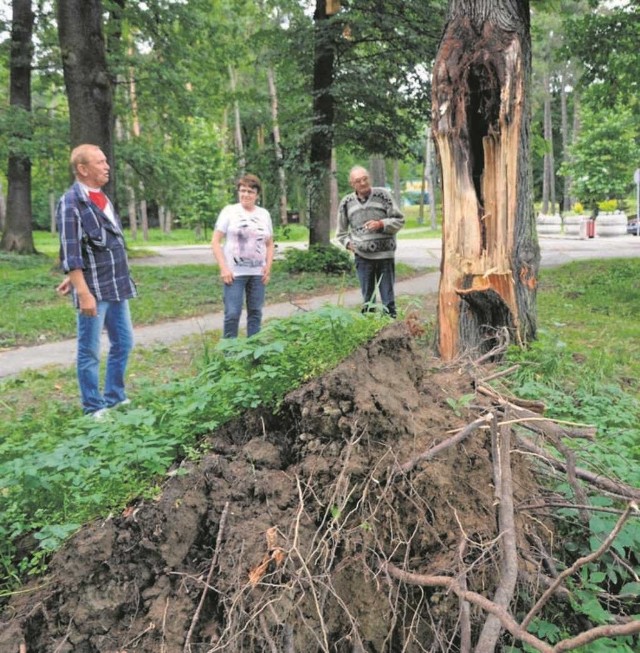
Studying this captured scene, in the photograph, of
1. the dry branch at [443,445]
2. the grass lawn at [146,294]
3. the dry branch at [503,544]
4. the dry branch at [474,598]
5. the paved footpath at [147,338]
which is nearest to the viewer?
the dry branch at [474,598]

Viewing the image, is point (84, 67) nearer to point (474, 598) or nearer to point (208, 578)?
point (208, 578)

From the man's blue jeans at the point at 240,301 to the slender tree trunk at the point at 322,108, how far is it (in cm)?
753

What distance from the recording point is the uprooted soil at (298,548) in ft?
6.51

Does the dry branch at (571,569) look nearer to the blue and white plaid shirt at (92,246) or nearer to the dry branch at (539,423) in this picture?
the dry branch at (539,423)

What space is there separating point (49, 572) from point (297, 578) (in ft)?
3.17

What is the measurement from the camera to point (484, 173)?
4.75 meters

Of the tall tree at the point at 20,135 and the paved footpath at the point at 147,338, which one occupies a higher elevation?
the tall tree at the point at 20,135

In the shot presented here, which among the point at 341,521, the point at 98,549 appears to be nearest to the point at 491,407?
the point at 341,521

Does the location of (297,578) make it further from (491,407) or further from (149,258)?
(149,258)

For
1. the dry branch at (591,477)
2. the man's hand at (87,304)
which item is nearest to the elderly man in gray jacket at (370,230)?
the man's hand at (87,304)

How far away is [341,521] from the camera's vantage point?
2154mm

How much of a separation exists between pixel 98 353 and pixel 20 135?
1407 cm

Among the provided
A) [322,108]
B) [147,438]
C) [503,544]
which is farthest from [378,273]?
[322,108]

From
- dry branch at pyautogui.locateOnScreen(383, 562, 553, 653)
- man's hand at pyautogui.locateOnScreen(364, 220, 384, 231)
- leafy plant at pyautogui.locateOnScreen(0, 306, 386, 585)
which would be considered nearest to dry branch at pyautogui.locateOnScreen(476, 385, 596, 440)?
leafy plant at pyautogui.locateOnScreen(0, 306, 386, 585)
